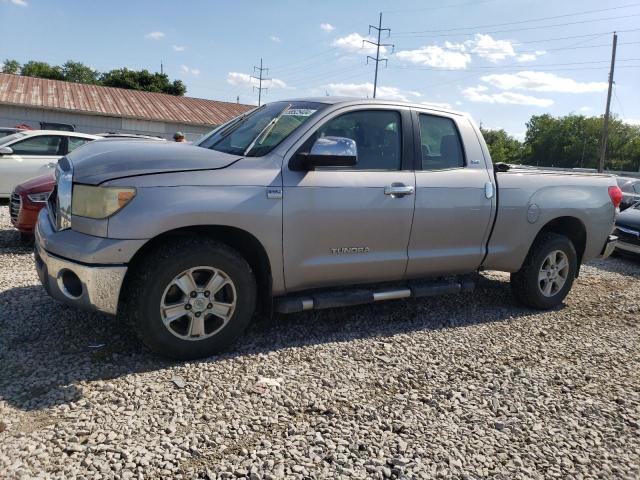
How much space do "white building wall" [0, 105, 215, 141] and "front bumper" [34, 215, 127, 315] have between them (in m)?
24.5

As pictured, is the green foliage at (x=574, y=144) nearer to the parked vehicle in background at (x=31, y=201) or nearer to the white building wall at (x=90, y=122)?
the white building wall at (x=90, y=122)

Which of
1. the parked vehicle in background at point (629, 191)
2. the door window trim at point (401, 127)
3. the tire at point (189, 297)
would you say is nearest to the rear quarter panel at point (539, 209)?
the door window trim at point (401, 127)

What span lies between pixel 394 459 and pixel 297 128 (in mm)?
2416

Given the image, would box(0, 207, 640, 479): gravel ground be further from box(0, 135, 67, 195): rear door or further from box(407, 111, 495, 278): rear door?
box(0, 135, 67, 195): rear door

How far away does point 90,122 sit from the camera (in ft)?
98.0

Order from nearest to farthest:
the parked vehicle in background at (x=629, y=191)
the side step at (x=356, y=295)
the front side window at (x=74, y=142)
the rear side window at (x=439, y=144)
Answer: the side step at (x=356, y=295) → the rear side window at (x=439, y=144) → the front side window at (x=74, y=142) → the parked vehicle in background at (x=629, y=191)

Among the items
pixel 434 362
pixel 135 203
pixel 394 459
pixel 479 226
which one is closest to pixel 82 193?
pixel 135 203

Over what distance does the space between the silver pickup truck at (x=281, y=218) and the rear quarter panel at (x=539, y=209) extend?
0.06 ft

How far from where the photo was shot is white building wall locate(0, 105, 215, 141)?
27.9 metres

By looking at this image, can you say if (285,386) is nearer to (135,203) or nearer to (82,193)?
(135,203)

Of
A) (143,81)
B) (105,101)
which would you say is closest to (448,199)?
(105,101)

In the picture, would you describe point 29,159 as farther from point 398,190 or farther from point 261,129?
point 398,190

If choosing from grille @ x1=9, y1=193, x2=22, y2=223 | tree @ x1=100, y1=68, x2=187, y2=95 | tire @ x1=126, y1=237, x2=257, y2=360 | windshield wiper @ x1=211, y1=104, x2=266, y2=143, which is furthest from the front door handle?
tree @ x1=100, y1=68, x2=187, y2=95

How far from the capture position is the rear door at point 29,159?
9.20 metres
